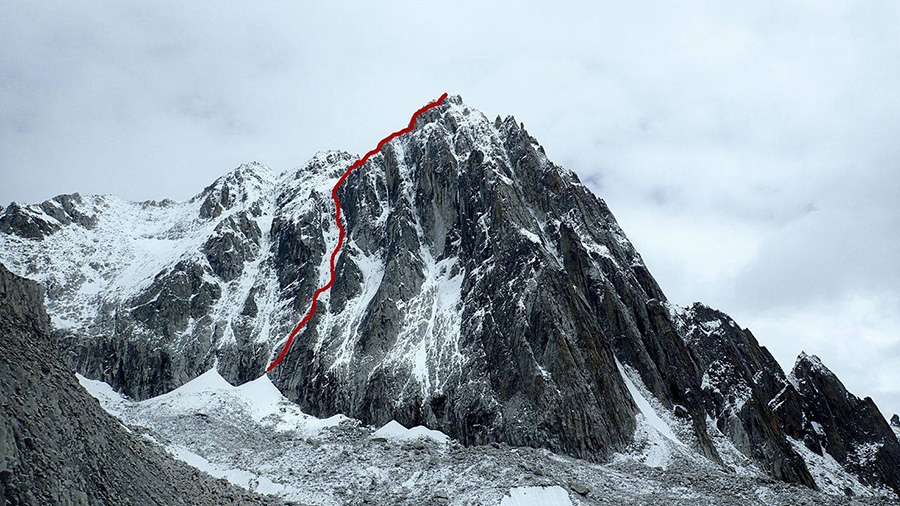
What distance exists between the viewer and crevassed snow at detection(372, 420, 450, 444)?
69125 mm

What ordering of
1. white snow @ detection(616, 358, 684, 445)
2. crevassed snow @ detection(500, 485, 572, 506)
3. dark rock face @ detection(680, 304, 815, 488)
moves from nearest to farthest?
crevassed snow @ detection(500, 485, 572, 506), white snow @ detection(616, 358, 684, 445), dark rock face @ detection(680, 304, 815, 488)

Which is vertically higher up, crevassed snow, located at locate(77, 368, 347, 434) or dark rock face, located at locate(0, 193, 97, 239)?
dark rock face, located at locate(0, 193, 97, 239)

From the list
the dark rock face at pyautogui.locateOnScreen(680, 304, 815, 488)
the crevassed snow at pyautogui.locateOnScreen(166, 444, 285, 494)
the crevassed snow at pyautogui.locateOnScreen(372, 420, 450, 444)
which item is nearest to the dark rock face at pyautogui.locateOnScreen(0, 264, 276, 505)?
the crevassed snow at pyautogui.locateOnScreen(166, 444, 285, 494)

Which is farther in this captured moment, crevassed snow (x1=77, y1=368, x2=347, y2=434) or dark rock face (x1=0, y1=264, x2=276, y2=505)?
crevassed snow (x1=77, y1=368, x2=347, y2=434)

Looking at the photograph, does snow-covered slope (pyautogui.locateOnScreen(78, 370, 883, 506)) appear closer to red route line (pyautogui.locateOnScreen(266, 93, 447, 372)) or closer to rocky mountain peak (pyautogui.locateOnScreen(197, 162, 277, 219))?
red route line (pyautogui.locateOnScreen(266, 93, 447, 372))

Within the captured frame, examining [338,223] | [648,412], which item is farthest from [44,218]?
[648,412]

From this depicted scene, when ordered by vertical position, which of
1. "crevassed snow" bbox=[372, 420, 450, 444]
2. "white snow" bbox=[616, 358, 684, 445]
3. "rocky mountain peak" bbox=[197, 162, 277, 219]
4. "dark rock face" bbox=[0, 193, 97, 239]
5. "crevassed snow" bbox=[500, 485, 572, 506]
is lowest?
"crevassed snow" bbox=[500, 485, 572, 506]

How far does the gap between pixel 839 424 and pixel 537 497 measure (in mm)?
85359

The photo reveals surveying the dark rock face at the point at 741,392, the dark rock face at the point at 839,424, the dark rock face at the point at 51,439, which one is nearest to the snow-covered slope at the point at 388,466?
the dark rock face at the point at 741,392

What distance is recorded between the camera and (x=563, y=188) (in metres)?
98.1

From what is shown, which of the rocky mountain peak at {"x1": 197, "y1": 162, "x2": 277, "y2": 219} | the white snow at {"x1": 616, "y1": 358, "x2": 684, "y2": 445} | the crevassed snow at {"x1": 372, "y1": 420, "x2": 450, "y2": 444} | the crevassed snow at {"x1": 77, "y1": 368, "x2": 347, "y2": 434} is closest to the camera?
the crevassed snow at {"x1": 372, "y1": 420, "x2": 450, "y2": 444}

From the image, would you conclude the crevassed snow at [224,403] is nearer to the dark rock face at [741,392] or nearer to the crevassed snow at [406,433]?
the crevassed snow at [406,433]

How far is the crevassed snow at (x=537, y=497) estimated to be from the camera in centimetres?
4875

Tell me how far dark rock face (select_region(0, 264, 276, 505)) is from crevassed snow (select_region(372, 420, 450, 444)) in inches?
1247
